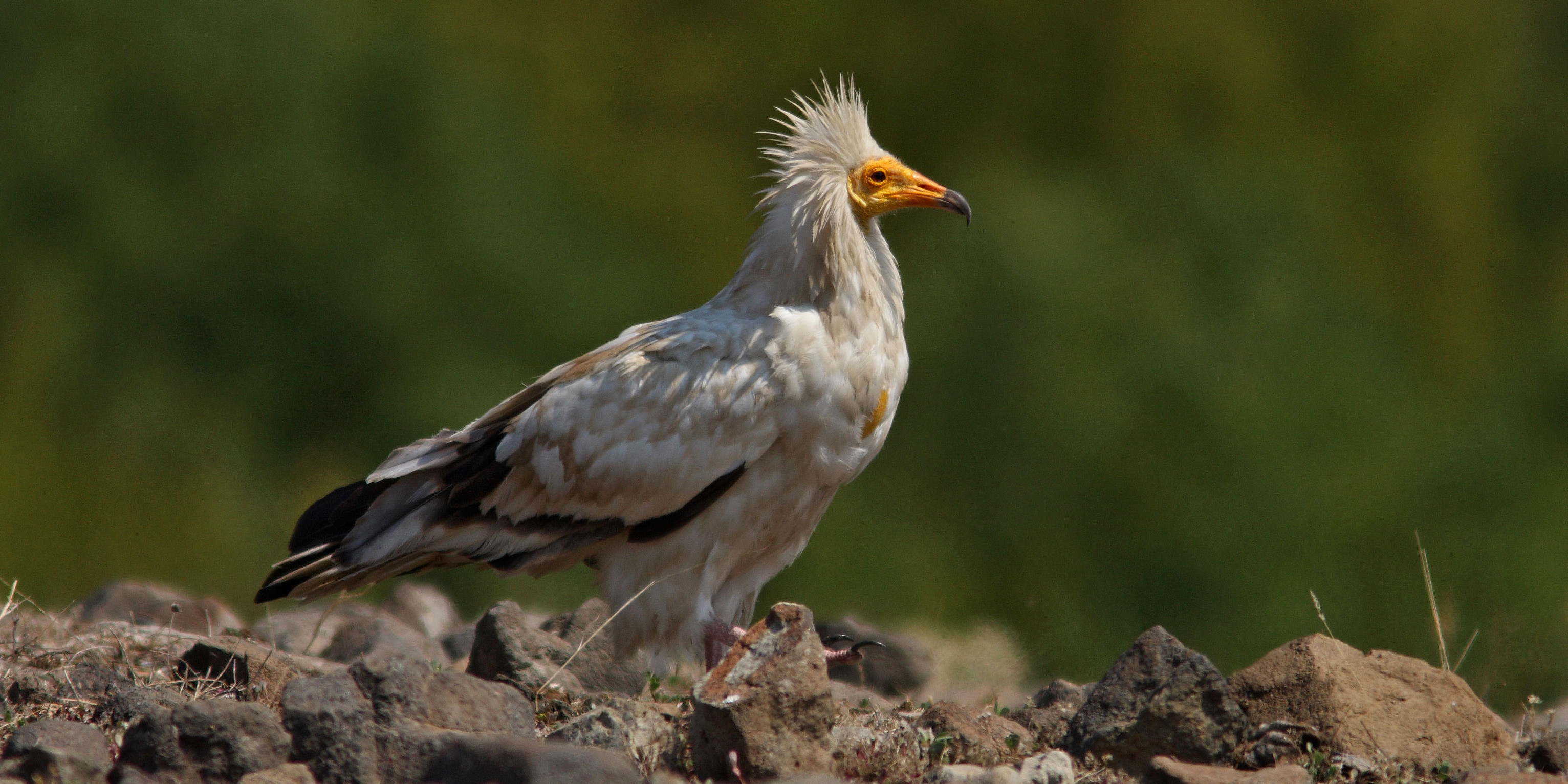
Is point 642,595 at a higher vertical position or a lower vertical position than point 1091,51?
lower

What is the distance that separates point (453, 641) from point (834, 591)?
11.7 ft

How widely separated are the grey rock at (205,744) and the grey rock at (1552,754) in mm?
2958

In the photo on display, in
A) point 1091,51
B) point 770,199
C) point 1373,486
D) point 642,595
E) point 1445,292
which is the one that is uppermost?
point 1091,51

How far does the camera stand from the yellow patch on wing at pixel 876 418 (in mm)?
4551

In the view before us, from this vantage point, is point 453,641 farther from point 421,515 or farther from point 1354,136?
point 1354,136

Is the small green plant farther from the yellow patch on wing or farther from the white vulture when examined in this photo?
the yellow patch on wing

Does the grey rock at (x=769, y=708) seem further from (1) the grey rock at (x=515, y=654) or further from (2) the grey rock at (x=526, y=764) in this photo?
(1) the grey rock at (x=515, y=654)

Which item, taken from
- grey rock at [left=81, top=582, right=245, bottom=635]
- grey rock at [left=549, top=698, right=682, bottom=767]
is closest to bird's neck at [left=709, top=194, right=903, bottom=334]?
grey rock at [left=549, top=698, right=682, bottom=767]

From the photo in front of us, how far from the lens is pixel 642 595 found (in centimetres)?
462

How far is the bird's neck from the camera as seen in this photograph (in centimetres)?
462

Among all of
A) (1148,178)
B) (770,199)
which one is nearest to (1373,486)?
(1148,178)

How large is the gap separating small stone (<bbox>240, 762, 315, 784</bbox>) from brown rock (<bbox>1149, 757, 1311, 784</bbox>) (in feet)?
5.97

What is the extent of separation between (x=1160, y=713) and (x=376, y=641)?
9.47 feet

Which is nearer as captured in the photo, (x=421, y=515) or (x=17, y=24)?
(x=421, y=515)
